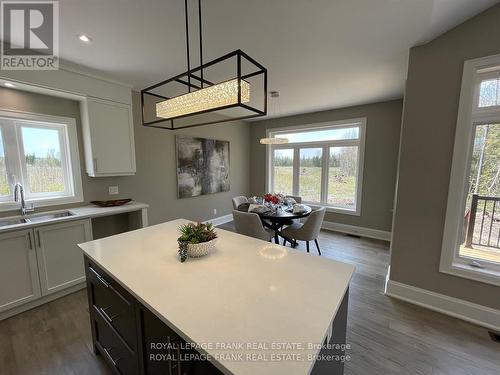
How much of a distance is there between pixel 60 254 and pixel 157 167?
1872mm

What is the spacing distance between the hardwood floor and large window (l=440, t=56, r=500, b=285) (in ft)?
1.92

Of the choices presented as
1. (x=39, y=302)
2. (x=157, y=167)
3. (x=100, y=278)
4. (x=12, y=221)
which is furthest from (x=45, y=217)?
(x=100, y=278)

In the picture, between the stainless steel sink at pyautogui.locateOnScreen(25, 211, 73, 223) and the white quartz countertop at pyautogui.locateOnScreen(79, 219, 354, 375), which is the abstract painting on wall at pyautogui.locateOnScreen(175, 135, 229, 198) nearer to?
the stainless steel sink at pyautogui.locateOnScreen(25, 211, 73, 223)

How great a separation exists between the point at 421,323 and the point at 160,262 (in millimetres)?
2438

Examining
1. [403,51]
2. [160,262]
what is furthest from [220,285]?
[403,51]

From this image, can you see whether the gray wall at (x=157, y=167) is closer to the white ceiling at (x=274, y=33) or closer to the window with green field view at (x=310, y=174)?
the white ceiling at (x=274, y=33)

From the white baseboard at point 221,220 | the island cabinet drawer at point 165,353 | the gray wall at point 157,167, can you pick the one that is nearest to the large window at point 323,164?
the gray wall at point 157,167

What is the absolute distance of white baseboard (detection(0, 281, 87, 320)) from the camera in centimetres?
205

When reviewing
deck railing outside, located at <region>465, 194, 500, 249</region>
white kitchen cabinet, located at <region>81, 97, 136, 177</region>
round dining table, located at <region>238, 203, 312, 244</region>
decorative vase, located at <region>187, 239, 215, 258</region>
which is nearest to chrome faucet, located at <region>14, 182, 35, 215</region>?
white kitchen cabinet, located at <region>81, 97, 136, 177</region>

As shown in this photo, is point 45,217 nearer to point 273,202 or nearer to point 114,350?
point 114,350

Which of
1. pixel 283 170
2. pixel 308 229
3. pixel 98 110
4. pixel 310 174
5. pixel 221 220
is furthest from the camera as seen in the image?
pixel 283 170

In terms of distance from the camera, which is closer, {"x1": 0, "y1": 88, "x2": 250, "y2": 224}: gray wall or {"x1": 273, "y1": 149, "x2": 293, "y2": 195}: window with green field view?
{"x1": 0, "y1": 88, "x2": 250, "y2": 224}: gray wall

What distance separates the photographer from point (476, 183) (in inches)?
80.4

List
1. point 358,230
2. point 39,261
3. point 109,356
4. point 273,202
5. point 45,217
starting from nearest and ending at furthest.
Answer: point 109,356
point 39,261
point 45,217
point 273,202
point 358,230
